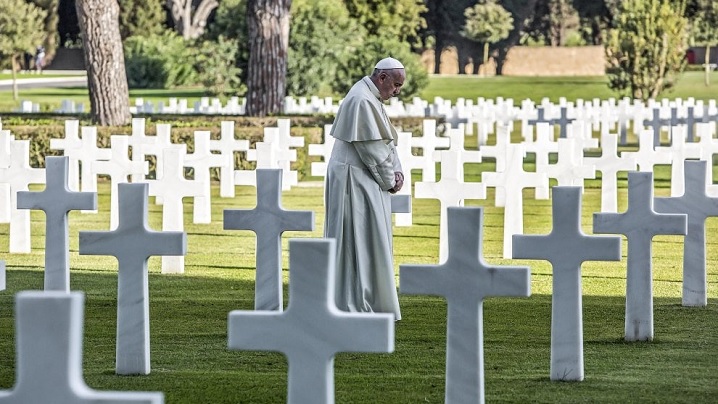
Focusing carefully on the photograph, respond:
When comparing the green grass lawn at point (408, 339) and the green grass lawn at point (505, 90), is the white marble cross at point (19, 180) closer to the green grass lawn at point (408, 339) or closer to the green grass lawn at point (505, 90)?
the green grass lawn at point (408, 339)

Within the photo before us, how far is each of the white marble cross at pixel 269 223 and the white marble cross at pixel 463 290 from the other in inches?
113

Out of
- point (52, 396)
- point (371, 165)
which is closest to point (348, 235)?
point (371, 165)

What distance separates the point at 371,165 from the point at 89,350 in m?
1.96

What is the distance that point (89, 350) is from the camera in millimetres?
9336

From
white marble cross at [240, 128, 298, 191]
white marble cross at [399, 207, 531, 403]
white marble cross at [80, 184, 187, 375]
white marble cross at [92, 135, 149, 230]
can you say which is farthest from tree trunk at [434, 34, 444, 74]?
white marble cross at [399, 207, 531, 403]

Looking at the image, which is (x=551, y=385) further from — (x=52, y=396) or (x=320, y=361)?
(x=52, y=396)

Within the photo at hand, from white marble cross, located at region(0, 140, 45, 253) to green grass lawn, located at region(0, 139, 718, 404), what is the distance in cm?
16

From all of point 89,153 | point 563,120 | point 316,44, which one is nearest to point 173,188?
point 89,153

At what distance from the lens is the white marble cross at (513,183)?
14.6 m

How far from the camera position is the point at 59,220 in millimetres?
9883

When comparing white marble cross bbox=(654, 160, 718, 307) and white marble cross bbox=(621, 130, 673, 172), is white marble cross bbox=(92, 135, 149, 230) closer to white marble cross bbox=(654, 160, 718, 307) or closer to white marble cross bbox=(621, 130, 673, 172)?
white marble cross bbox=(621, 130, 673, 172)

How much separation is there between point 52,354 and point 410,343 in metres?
5.59

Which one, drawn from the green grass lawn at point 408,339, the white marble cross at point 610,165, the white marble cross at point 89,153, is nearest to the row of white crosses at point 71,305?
the green grass lawn at point 408,339

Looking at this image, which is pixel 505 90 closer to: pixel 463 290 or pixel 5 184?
pixel 5 184
